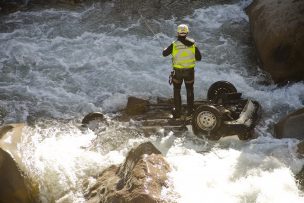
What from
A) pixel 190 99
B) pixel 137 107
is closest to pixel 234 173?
pixel 190 99

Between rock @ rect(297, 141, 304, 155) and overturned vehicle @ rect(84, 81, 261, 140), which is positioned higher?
overturned vehicle @ rect(84, 81, 261, 140)

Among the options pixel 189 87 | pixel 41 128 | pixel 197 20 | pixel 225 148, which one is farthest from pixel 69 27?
pixel 225 148

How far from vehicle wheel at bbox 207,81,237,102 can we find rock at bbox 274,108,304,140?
133 cm

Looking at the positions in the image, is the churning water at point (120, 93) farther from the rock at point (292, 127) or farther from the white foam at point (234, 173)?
the rock at point (292, 127)

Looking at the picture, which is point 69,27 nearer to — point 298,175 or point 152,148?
point 152,148

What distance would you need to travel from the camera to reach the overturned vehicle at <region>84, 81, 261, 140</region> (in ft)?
24.0

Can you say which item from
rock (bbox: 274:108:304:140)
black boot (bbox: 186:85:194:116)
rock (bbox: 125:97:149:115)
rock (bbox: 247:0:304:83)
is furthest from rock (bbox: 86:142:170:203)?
rock (bbox: 247:0:304:83)

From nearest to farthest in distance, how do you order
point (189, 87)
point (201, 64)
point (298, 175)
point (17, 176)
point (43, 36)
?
point (17, 176)
point (298, 175)
point (189, 87)
point (201, 64)
point (43, 36)

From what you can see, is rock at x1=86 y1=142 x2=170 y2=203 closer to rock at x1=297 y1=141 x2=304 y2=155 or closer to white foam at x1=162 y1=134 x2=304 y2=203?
white foam at x1=162 y1=134 x2=304 y2=203

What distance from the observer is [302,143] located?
22.4 ft

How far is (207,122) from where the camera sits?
24.2 ft

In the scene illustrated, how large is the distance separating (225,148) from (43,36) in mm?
7404

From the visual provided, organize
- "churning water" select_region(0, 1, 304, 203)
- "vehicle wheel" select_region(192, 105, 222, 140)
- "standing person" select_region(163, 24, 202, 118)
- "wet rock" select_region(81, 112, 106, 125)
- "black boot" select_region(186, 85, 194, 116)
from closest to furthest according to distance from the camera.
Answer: "churning water" select_region(0, 1, 304, 203)
"vehicle wheel" select_region(192, 105, 222, 140)
"standing person" select_region(163, 24, 202, 118)
"black boot" select_region(186, 85, 194, 116)
"wet rock" select_region(81, 112, 106, 125)

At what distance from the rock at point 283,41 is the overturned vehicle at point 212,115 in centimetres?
178
